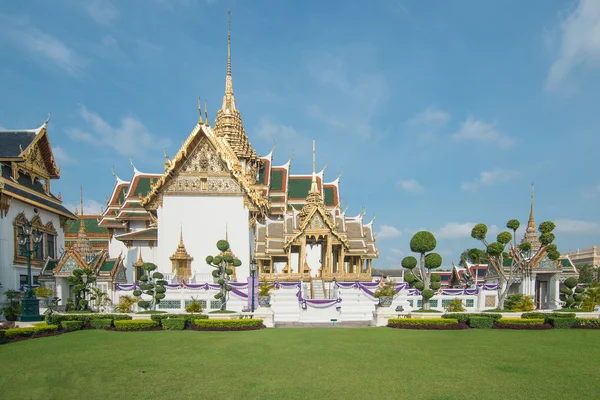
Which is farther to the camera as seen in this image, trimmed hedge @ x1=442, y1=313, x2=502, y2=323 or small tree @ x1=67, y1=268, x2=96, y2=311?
small tree @ x1=67, y1=268, x2=96, y2=311

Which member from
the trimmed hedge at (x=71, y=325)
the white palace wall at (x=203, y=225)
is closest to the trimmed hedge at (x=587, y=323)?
the trimmed hedge at (x=71, y=325)

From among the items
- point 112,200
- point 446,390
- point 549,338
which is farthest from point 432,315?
point 112,200

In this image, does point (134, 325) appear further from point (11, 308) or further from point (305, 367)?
point (305, 367)

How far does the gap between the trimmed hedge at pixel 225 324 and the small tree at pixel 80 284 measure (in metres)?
6.30

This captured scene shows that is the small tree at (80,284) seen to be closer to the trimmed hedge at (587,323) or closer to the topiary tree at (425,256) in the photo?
the topiary tree at (425,256)

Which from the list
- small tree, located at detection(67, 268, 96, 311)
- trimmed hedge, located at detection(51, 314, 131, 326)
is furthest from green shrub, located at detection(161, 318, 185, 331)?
small tree, located at detection(67, 268, 96, 311)

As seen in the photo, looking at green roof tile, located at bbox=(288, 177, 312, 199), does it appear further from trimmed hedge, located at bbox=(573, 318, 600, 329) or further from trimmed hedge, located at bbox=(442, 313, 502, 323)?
trimmed hedge, located at bbox=(573, 318, 600, 329)

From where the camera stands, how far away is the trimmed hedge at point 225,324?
41.1 feet

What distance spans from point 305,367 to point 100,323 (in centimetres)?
891

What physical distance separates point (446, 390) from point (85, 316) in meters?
12.0

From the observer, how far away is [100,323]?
43.6ft

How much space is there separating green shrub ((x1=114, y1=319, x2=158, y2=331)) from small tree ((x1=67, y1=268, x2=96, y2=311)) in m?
4.58

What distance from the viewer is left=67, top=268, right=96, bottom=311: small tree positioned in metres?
16.3

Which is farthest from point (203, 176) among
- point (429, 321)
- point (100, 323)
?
point (429, 321)
